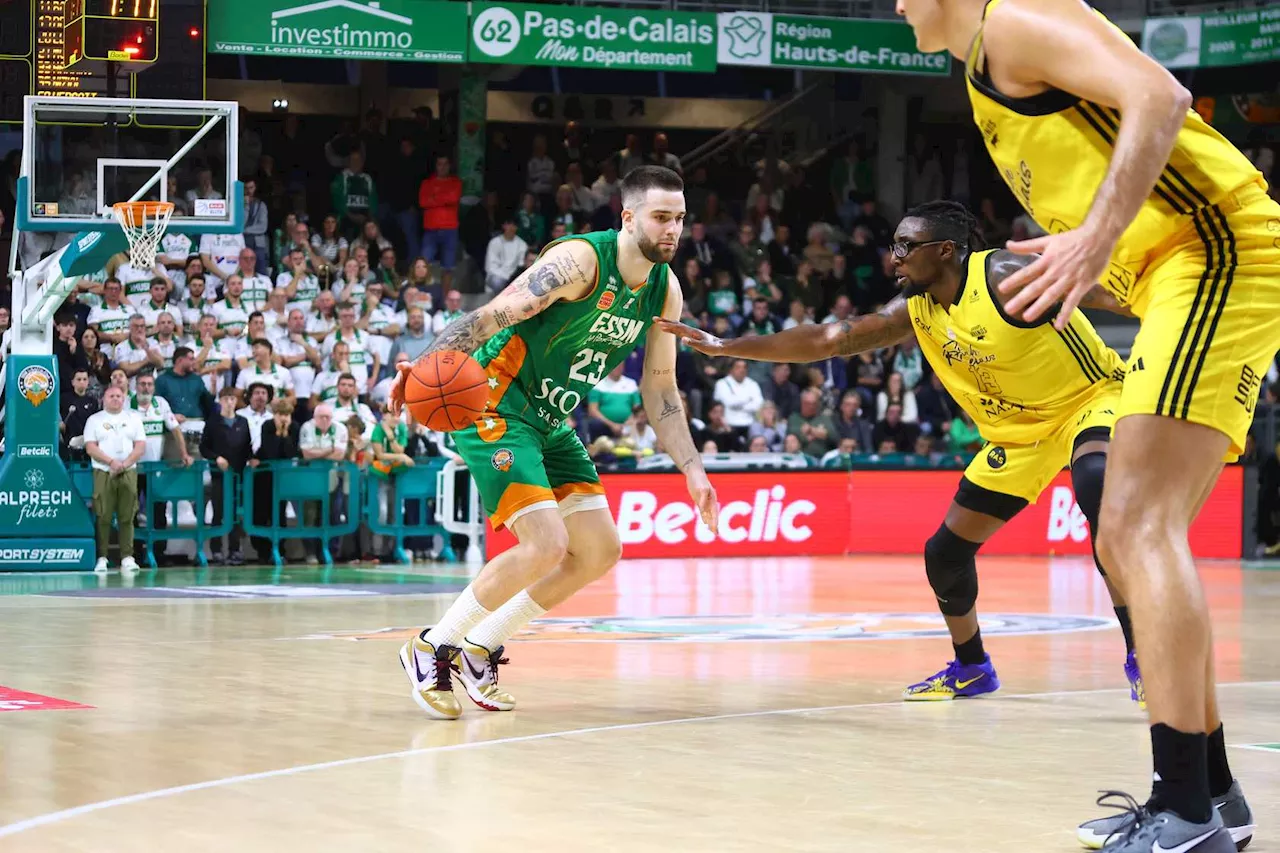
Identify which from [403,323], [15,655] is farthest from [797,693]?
[403,323]

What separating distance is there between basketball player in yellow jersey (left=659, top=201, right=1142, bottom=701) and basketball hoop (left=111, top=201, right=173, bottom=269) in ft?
33.0

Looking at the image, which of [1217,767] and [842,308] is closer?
[1217,767]

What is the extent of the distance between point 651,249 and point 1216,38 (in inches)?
730

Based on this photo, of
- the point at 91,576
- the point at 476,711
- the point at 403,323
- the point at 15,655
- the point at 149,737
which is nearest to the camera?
the point at 149,737

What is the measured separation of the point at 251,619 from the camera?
451 inches

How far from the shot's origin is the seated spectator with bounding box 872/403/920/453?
20.8 meters

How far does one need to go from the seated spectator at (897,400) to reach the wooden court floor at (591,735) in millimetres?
8837

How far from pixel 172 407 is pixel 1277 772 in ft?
44.2

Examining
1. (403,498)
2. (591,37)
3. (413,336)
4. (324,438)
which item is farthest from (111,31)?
(591,37)

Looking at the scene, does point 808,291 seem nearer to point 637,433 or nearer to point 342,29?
point 637,433

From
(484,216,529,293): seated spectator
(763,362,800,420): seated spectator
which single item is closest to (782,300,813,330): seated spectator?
(763,362,800,420): seated spectator

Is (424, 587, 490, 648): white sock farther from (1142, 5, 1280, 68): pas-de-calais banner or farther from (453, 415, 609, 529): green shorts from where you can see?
(1142, 5, 1280, 68): pas-de-calais banner

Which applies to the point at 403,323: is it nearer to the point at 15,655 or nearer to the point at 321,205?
the point at 321,205

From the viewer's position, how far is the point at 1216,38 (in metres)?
23.7
